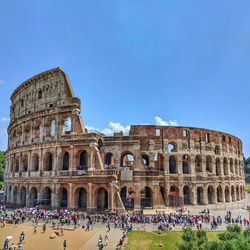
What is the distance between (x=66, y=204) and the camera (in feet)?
105

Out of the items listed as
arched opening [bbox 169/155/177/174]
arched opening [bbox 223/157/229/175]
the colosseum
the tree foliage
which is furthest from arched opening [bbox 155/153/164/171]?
the tree foliage

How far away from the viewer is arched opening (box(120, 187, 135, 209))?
105ft

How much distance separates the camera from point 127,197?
33094mm

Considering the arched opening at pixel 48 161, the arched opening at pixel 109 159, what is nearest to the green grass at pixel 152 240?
the arched opening at pixel 109 159

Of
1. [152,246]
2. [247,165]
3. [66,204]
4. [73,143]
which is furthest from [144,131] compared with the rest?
[247,165]

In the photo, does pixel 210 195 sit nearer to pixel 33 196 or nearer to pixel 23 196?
pixel 33 196

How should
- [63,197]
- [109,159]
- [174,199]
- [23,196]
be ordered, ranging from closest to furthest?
[63,197], [174,199], [109,159], [23,196]

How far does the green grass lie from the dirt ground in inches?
142

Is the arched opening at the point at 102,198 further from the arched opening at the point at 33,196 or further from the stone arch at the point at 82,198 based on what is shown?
the arched opening at the point at 33,196

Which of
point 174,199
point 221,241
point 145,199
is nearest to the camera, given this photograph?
point 221,241

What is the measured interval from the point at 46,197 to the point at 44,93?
1425 centimetres

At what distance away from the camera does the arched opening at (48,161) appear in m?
33.4

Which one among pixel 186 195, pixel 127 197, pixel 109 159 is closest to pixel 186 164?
pixel 186 195

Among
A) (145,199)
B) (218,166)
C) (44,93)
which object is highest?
A: (44,93)
